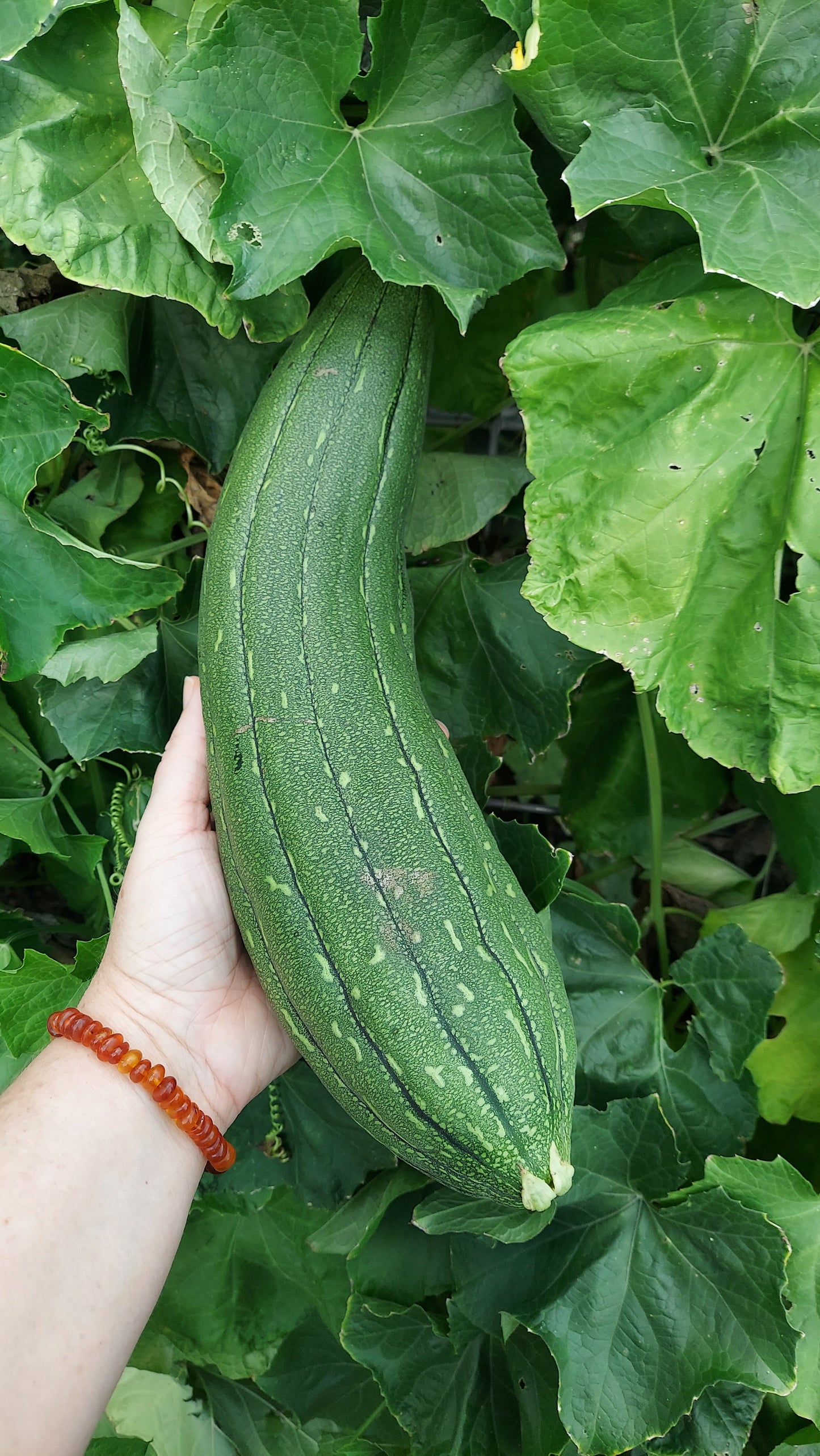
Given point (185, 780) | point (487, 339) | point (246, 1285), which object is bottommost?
point (246, 1285)

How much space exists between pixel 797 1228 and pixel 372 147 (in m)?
1.62

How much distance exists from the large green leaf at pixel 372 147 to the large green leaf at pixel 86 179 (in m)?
0.19

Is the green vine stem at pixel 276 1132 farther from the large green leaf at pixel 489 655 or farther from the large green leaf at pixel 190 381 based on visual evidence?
the large green leaf at pixel 190 381

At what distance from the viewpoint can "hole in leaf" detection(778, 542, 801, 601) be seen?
1.36m

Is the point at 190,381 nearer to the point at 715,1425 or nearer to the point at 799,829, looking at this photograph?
the point at 799,829

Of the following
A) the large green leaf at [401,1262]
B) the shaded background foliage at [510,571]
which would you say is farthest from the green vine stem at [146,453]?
the large green leaf at [401,1262]

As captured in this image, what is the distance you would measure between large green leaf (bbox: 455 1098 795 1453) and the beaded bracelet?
18.6 inches

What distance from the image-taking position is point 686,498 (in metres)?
1.25

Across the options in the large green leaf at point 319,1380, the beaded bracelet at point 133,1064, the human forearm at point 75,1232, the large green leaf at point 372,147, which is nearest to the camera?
the human forearm at point 75,1232

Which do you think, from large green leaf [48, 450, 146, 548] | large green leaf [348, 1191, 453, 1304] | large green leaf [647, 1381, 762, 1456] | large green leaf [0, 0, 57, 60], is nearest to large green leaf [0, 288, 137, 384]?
large green leaf [48, 450, 146, 548]

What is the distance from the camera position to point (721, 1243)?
1.32 m

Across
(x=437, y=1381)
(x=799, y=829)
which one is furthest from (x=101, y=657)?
(x=437, y=1381)

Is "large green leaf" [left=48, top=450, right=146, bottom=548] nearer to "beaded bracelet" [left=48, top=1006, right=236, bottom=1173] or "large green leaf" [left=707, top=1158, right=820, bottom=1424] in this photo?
"beaded bracelet" [left=48, top=1006, right=236, bottom=1173]

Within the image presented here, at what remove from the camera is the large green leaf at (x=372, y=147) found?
1.21 metres
